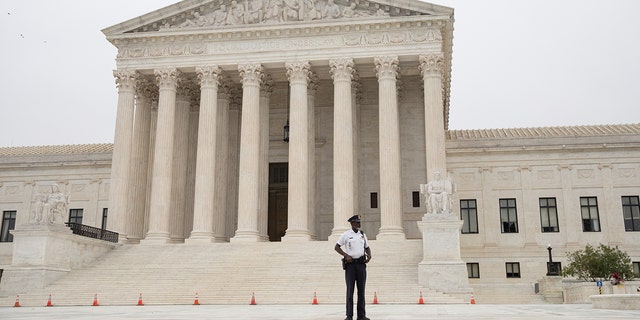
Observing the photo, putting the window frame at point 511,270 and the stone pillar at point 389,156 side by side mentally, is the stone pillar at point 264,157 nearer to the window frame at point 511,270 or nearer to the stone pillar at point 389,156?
the stone pillar at point 389,156

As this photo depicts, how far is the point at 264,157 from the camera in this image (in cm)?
Answer: 4353

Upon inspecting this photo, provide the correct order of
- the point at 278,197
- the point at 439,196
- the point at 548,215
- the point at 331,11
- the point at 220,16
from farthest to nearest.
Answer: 1. the point at 278,197
2. the point at 548,215
3. the point at 220,16
4. the point at 331,11
5. the point at 439,196

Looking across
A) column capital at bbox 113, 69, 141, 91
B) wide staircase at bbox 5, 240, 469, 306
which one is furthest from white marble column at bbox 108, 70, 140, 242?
wide staircase at bbox 5, 240, 469, 306

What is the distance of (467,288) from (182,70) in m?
25.2

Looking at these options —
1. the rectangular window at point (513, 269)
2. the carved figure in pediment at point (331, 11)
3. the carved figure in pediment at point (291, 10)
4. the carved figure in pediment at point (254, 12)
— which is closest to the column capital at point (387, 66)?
the carved figure in pediment at point (331, 11)

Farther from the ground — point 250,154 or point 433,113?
point 433,113

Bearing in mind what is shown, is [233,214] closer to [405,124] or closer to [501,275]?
[405,124]

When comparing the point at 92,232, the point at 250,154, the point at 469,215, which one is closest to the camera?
the point at 92,232

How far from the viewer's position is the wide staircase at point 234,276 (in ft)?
91.0

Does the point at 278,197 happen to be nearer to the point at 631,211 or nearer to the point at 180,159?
the point at 180,159

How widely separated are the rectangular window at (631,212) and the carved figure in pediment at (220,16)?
31332mm

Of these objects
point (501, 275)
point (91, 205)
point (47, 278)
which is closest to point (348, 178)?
point (501, 275)

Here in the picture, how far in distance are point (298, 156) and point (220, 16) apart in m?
11.8

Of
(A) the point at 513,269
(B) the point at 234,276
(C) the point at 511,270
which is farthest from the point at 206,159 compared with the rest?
(A) the point at 513,269
